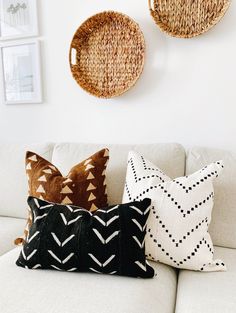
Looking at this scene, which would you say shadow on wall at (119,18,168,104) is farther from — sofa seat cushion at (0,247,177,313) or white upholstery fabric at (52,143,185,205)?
sofa seat cushion at (0,247,177,313)

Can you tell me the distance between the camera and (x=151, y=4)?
1.55 m

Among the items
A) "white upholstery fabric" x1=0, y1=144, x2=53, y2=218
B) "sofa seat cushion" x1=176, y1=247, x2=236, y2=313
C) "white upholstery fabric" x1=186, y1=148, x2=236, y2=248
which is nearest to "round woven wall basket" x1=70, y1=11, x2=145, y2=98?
"white upholstery fabric" x1=0, y1=144, x2=53, y2=218

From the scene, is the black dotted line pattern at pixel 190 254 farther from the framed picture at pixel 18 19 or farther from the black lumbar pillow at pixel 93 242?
the framed picture at pixel 18 19

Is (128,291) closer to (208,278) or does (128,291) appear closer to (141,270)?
(141,270)

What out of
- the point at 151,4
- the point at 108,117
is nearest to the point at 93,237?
the point at 108,117

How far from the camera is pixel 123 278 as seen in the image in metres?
1.06

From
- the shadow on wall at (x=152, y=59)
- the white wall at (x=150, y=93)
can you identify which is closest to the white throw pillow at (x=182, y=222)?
the white wall at (x=150, y=93)

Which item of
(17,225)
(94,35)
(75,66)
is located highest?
(94,35)

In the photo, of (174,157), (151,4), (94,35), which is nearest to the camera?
(174,157)

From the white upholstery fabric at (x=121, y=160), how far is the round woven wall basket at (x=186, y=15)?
56cm

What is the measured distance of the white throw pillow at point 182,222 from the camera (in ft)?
3.73

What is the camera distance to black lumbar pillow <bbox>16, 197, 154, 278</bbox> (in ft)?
3.47

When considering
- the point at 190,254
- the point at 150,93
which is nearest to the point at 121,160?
the point at 150,93

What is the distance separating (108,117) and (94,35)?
1.47 ft
